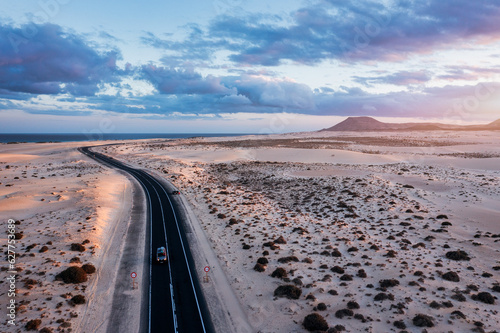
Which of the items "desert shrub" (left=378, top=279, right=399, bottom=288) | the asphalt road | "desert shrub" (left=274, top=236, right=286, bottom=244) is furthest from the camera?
"desert shrub" (left=274, top=236, right=286, bottom=244)

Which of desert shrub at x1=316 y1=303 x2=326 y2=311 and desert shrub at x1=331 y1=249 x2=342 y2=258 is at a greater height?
desert shrub at x1=331 y1=249 x2=342 y2=258

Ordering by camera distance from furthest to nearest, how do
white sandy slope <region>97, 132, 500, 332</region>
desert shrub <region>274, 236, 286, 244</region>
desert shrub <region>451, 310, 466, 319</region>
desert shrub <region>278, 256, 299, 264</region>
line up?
desert shrub <region>274, 236, 286, 244</region>
desert shrub <region>278, 256, 299, 264</region>
white sandy slope <region>97, 132, 500, 332</region>
desert shrub <region>451, 310, 466, 319</region>

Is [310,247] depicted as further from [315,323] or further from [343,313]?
[315,323]

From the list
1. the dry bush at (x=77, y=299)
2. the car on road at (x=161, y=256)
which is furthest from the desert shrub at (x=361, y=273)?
the dry bush at (x=77, y=299)

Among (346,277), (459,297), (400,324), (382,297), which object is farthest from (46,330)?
(459,297)

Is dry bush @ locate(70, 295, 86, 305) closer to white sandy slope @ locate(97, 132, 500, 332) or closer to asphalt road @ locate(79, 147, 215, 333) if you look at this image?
asphalt road @ locate(79, 147, 215, 333)

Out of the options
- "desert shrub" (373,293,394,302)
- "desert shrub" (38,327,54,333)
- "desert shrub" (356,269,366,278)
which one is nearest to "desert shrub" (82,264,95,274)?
"desert shrub" (38,327,54,333)

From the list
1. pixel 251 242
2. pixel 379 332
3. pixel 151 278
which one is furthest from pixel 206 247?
pixel 379 332

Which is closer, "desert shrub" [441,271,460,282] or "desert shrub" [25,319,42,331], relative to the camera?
"desert shrub" [25,319,42,331]

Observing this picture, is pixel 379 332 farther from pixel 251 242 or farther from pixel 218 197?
pixel 218 197
